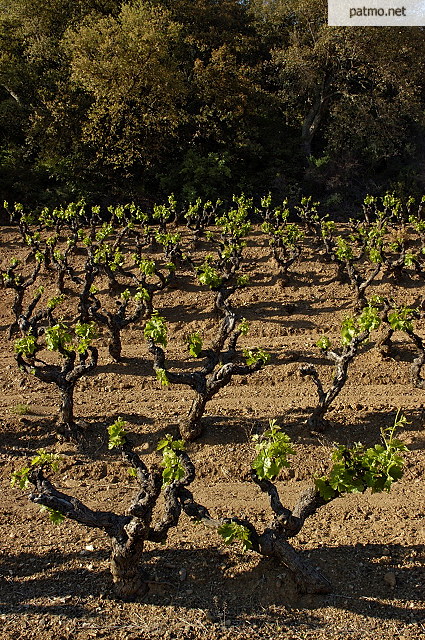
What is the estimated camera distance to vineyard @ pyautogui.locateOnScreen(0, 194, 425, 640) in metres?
5.88

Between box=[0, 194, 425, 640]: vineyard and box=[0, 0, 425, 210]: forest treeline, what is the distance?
9.02 metres

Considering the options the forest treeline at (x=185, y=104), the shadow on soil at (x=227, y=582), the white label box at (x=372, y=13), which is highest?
the white label box at (x=372, y=13)

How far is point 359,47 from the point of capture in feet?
78.1

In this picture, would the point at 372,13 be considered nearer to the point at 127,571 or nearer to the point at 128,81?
the point at 128,81

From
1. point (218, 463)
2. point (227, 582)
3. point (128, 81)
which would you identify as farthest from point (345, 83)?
point (227, 582)

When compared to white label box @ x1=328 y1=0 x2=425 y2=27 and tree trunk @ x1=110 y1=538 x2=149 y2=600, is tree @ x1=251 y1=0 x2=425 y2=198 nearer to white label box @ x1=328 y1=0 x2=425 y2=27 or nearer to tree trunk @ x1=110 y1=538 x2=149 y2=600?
white label box @ x1=328 y1=0 x2=425 y2=27

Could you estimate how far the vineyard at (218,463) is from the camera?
588 cm

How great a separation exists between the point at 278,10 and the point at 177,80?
8.79m

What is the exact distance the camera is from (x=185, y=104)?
24.8 metres

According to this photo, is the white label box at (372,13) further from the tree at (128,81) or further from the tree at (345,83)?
the tree at (128,81)

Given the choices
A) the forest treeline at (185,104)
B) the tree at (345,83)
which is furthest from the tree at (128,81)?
the tree at (345,83)

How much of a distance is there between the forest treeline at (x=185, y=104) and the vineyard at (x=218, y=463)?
9.02 m

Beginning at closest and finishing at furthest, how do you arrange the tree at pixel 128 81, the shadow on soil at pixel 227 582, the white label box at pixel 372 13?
the shadow on soil at pixel 227 582 < the tree at pixel 128 81 < the white label box at pixel 372 13

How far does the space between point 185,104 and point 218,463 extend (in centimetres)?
2083
